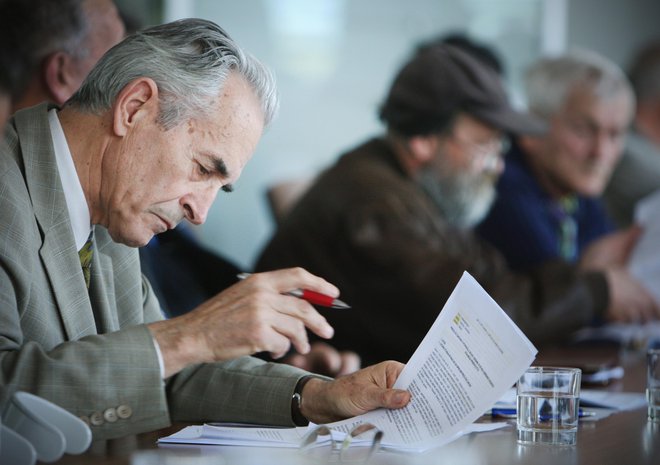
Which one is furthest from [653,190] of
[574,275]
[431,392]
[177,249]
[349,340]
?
[431,392]

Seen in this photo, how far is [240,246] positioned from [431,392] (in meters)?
2.88

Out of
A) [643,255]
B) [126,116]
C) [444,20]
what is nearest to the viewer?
[126,116]

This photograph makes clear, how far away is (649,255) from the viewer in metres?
2.96

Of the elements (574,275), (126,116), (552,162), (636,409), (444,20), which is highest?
(444,20)

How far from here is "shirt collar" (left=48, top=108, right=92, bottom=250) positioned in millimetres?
1311

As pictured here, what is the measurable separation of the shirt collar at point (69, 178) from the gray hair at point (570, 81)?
108 inches

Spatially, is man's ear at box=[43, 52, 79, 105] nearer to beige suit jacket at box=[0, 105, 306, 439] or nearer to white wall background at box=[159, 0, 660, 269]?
beige suit jacket at box=[0, 105, 306, 439]

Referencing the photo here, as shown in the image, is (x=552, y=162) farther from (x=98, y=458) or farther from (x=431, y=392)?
(x=98, y=458)

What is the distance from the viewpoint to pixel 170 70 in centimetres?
130

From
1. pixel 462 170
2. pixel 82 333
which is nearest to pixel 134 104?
pixel 82 333

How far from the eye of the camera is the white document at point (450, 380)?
1.08m

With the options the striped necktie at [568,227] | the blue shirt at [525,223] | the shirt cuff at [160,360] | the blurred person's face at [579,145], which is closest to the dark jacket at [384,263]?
the blue shirt at [525,223]

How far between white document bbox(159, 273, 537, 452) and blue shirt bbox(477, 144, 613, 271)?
7.17ft

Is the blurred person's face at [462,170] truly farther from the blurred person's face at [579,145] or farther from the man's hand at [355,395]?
the man's hand at [355,395]
